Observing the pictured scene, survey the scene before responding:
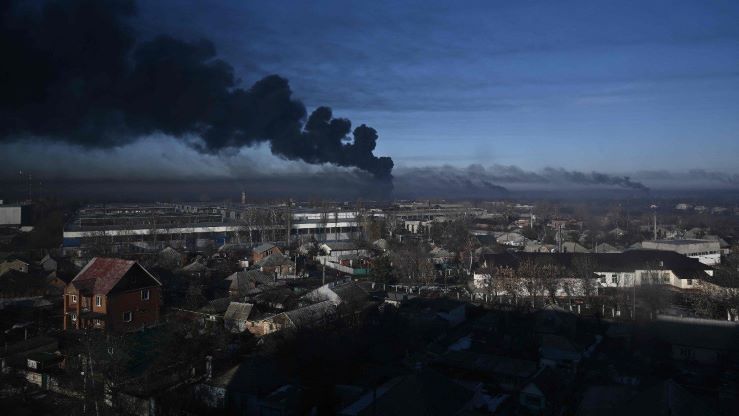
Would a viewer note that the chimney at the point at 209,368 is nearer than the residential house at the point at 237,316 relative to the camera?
Yes

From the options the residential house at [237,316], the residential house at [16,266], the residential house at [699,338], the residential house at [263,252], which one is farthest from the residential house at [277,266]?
the residential house at [699,338]

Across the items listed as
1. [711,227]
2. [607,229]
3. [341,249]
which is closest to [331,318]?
[341,249]

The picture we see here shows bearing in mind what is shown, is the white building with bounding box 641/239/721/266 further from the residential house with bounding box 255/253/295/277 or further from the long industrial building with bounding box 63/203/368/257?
the long industrial building with bounding box 63/203/368/257

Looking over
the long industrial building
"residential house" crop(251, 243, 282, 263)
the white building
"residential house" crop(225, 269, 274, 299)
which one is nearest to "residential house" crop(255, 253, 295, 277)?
"residential house" crop(251, 243, 282, 263)

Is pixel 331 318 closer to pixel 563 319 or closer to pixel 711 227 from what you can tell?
pixel 563 319

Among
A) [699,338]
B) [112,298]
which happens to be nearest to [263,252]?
[112,298]

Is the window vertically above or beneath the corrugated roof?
beneath

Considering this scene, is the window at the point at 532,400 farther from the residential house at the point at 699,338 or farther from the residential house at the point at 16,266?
the residential house at the point at 16,266
